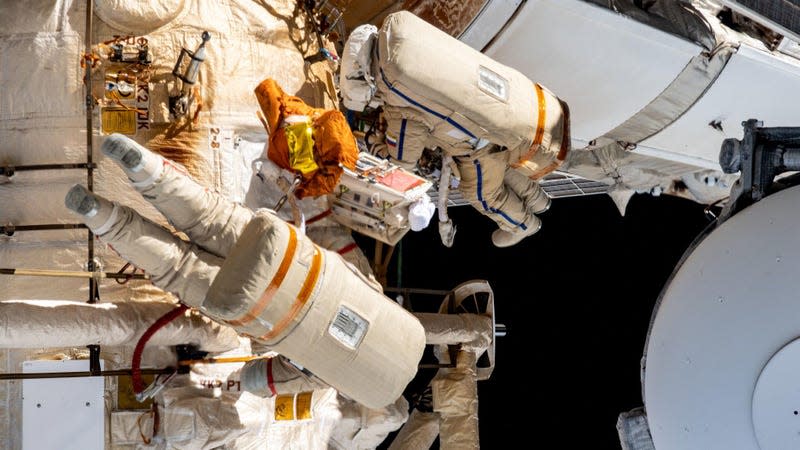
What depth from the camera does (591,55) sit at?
18.1 feet

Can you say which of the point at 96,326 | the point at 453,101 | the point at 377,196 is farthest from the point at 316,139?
the point at 96,326

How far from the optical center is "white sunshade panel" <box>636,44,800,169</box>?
5.70 metres

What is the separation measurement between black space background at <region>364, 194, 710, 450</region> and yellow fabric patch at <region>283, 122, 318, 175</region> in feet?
12.1

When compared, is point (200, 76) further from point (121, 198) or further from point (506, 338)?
point (506, 338)

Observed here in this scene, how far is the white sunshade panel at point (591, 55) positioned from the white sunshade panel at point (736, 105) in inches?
12.5

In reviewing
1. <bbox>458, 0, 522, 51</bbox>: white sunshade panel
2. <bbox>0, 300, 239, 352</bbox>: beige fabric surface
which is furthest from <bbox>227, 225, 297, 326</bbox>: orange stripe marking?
<bbox>458, 0, 522, 51</bbox>: white sunshade panel

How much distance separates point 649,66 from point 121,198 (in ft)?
10.2

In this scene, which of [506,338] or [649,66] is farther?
[506,338]

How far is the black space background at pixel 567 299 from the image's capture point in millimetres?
8477

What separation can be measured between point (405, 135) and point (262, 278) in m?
1.27

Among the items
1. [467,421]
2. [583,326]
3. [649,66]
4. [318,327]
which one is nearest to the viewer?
[318,327]

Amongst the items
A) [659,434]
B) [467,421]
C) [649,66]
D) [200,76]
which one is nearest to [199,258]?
[200,76]

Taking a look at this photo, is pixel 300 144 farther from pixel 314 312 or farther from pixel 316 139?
pixel 314 312

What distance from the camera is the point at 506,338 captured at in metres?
8.73
